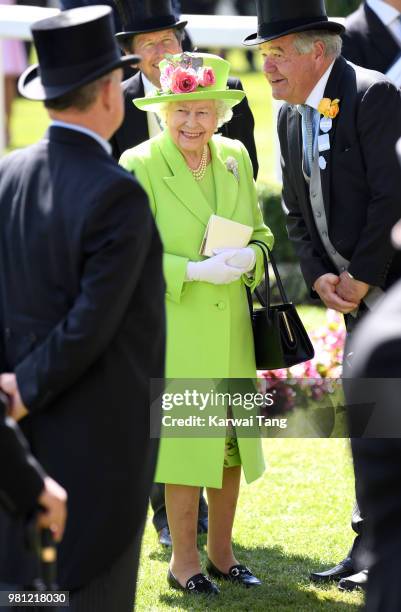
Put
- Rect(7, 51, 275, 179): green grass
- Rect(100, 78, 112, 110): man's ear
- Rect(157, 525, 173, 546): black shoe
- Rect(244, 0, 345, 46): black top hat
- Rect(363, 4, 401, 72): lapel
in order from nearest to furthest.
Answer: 1. Rect(100, 78, 112, 110): man's ear
2. Rect(244, 0, 345, 46): black top hat
3. Rect(157, 525, 173, 546): black shoe
4. Rect(363, 4, 401, 72): lapel
5. Rect(7, 51, 275, 179): green grass

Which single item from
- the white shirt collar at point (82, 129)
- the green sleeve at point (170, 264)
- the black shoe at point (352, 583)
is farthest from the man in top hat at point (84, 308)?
the black shoe at point (352, 583)

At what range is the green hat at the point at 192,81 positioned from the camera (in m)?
4.62

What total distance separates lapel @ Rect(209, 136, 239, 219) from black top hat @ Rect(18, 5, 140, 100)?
1.51 m

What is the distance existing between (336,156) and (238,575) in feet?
5.72

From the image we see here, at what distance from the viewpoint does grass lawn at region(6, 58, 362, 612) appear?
4715 mm

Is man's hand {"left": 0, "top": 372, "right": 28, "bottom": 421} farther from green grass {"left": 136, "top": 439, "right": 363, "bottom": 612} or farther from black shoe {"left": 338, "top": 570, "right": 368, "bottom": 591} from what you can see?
black shoe {"left": 338, "top": 570, "right": 368, "bottom": 591}

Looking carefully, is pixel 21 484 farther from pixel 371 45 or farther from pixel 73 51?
pixel 371 45

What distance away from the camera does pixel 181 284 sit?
180 inches

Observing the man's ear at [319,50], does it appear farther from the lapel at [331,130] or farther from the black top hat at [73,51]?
the black top hat at [73,51]

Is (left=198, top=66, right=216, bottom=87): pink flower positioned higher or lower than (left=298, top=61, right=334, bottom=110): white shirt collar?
higher

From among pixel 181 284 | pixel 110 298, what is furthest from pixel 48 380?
pixel 181 284

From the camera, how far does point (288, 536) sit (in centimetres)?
545

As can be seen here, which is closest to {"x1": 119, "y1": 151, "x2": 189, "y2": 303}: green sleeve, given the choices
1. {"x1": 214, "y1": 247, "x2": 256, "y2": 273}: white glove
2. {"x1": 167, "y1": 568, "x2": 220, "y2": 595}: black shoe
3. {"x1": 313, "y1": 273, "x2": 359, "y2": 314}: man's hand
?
{"x1": 214, "y1": 247, "x2": 256, "y2": 273}: white glove

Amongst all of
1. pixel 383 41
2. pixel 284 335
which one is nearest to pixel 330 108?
pixel 284 335
